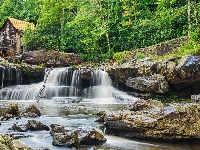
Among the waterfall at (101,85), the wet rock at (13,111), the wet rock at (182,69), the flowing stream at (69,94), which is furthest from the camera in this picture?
the waterfall at (101,85)

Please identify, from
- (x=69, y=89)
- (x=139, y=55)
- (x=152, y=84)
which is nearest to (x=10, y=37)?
(x=139, y=55)

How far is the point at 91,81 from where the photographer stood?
2498 cm

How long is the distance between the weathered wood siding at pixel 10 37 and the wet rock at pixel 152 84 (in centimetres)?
3310

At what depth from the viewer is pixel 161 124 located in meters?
8.43

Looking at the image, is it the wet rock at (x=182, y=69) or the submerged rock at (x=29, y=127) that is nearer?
the submerged rock at (x=29, y=127)

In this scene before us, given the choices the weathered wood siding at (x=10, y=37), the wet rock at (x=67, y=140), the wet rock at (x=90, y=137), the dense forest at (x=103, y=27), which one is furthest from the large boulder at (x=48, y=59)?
the wet rock at (x=67, y=140)

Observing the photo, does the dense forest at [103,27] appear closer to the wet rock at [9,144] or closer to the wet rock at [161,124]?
the wet rock at [161,124]

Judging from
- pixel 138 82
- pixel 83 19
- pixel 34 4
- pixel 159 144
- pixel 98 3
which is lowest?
pixel 159 144

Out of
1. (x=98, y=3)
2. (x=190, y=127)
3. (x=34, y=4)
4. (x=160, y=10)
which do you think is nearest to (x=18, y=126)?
(x=190, y=127)

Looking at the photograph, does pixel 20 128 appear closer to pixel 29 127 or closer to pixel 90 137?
pixel 29 127

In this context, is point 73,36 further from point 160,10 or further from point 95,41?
point 160,10

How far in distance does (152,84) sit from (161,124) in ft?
38.1

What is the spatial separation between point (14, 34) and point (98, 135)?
43.9m

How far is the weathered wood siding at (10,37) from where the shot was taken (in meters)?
48.8
